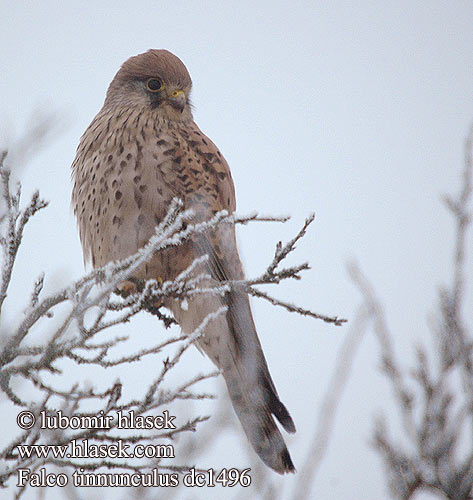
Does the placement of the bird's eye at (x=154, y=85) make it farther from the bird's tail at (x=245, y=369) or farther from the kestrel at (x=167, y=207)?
the bird's tail at (x=245, y=369)

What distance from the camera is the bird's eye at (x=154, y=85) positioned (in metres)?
3.78

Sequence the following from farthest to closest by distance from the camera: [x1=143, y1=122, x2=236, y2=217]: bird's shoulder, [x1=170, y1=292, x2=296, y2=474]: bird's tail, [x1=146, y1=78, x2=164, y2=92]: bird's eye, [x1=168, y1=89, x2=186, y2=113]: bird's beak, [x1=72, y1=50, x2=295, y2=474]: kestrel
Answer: [x1=146, y1=78, x2=164, y2=92]: bird's eye, [x1=168, y1=89, x2=186, y2=113]: bird's beak, [x1=143, y1=122, x2=236, y2=217]: bird's shoulder, [x1=72, y1=50, x2=295, y2=474]: kestrel, [x1=170, y1=292, x2=296, y2=474]: bird's tail

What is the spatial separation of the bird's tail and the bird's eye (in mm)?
1242

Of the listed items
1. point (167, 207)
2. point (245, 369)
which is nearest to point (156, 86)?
point (167, 207)

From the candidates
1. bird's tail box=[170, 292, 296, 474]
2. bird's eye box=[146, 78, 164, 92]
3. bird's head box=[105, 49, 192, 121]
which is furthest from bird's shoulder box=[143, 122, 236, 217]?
bird's tail box=[170, 292, 296, 474]

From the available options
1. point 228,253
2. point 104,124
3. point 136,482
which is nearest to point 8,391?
point 136,482

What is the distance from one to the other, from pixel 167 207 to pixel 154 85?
0.92 m

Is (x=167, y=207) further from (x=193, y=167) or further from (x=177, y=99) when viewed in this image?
(x=177, y=99)

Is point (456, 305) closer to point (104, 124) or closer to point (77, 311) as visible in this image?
point (77, 311)

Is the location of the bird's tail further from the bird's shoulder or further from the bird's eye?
the bird's eye

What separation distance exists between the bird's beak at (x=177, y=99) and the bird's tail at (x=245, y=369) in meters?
1.07

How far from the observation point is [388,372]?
1.80 m

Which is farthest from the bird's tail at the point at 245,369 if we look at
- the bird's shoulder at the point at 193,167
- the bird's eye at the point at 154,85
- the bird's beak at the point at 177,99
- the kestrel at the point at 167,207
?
the bird's eye at the point at 154,85

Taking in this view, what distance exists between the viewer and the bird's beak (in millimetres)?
3662
